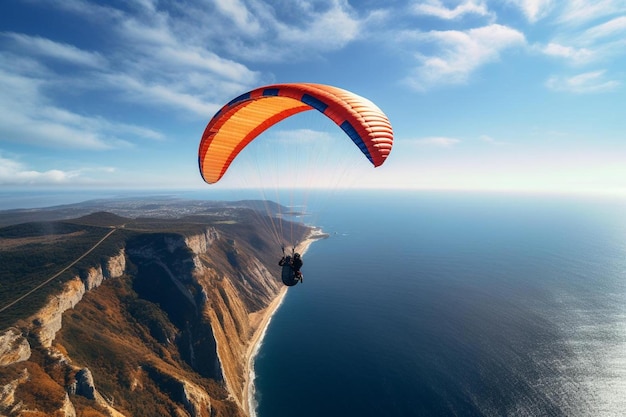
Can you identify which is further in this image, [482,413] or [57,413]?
[482,413]

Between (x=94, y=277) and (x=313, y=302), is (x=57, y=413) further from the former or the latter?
(x=313, y=302)

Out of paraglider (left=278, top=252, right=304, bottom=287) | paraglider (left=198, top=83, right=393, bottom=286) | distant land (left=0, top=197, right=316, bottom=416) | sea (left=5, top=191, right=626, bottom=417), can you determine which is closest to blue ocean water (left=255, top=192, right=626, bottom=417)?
sea (left=5, top=191, right=626, bottom=417)

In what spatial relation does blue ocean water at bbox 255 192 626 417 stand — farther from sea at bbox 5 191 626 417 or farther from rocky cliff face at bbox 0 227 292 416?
rocky cliff face at bbox 0 227 292 416

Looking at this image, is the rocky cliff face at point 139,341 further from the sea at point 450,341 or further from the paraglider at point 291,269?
the paraglider at point 291,269

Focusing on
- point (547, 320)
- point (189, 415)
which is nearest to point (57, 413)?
point (189, 415)

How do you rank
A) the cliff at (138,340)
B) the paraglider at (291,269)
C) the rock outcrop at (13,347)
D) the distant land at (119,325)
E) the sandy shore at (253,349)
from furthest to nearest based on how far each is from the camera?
the sandy shore at (253,349)
the distant land at (119,325)
the cliff at (138,340)
the rock outcrop at (13,347)
the paraglider at (291,269)

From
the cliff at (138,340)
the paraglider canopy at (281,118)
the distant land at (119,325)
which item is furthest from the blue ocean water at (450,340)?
the paraglider canopy at (281,118)
